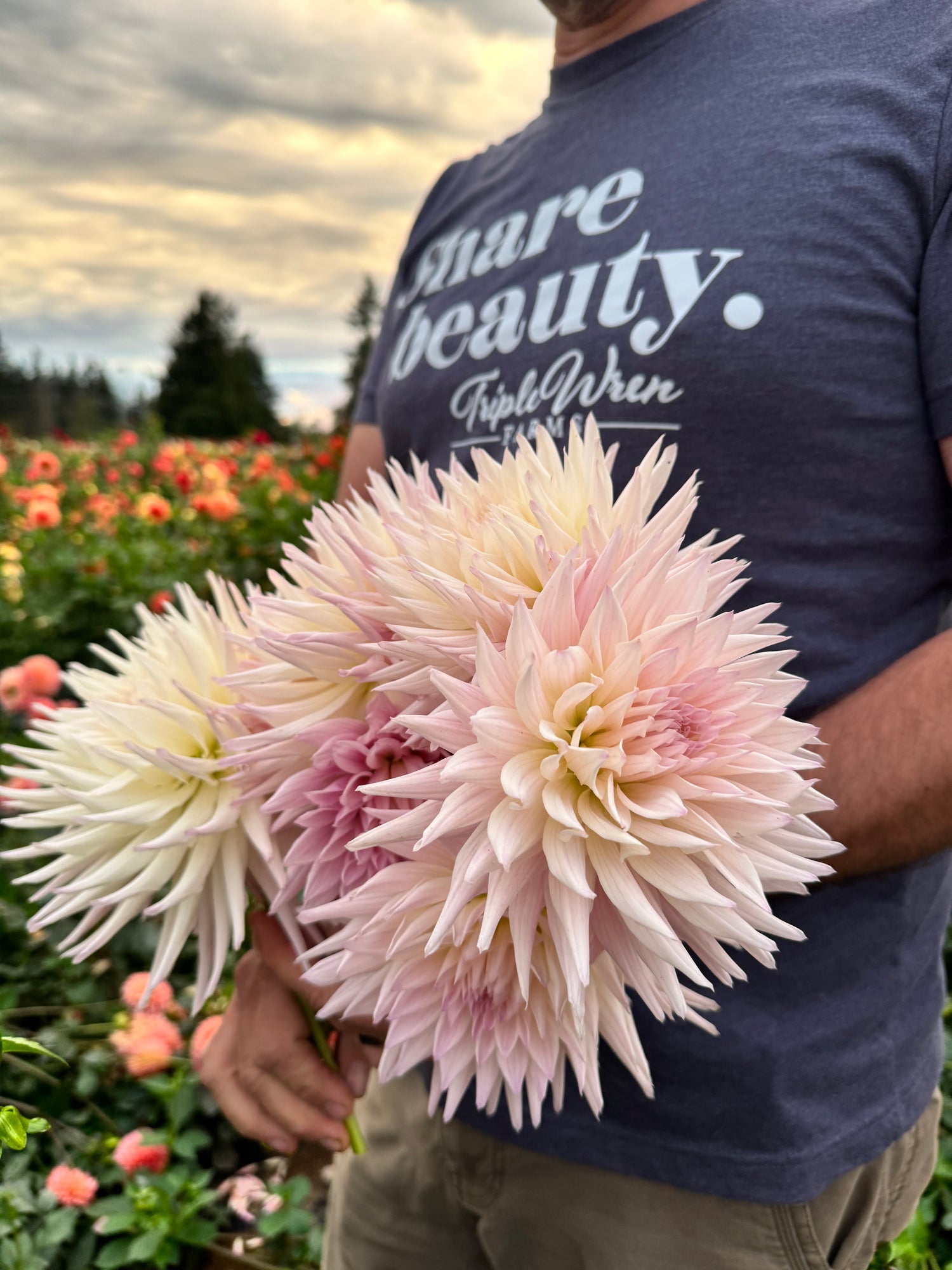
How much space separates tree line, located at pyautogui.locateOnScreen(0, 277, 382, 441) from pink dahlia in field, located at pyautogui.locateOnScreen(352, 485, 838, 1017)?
32305 millimetres

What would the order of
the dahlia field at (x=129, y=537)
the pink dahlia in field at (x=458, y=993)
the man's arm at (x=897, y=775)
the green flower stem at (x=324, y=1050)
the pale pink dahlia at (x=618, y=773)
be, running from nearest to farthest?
1. the pale pink dahlia at (x=618, y=773)
2. the pink dahlia in field at (x=458, y=993)
3. the man's arm at (x=897, y=775)
4. the green flower stem at (x=324, y=1050)
5. the dahlia field at (x=129, y=537)

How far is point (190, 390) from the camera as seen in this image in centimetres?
4112

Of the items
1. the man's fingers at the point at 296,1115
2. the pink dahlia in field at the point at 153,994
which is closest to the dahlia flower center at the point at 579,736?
the man's fingers at the point at 296,1115

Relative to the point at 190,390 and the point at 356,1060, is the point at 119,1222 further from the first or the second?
the point at 190,390

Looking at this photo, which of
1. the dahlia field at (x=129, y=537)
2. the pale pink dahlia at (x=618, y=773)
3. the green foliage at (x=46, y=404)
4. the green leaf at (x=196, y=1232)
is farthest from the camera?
the green foliage at (x=46, y=404)

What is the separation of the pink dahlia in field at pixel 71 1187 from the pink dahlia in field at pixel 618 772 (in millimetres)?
1654

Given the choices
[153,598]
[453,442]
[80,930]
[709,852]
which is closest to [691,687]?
[709,852]

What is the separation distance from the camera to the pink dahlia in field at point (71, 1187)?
5.58ft

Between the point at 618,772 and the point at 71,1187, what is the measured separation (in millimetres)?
1769

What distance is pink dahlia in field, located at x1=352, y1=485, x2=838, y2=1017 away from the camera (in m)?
0.50

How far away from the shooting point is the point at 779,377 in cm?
99

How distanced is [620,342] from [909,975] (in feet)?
2.75

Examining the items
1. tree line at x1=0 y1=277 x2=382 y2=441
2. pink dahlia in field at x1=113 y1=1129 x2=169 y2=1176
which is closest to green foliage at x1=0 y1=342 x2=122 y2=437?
tree line at x1=0 y1=277 x2=382 y2=441

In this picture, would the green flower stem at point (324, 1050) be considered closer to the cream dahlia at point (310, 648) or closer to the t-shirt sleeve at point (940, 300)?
the cream dahlia at point (310, 648)
